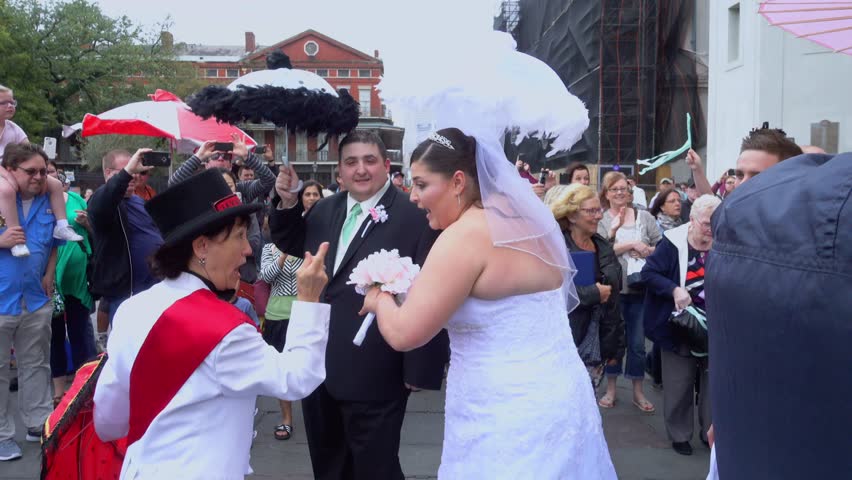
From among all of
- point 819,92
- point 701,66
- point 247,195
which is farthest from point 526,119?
point 701,66

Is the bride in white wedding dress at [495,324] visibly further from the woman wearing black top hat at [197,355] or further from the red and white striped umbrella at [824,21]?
the red and white striped umbrella at [824,21]

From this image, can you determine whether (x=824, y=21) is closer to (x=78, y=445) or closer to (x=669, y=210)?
(x=669, y=210)

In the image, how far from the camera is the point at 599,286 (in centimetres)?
489

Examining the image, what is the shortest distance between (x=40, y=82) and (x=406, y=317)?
40.8m

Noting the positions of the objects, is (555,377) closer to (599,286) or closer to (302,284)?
(302,284)

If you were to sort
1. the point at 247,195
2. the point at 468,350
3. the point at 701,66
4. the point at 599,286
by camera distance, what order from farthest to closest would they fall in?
the point at 701,66 < the point at 247,195 < the point at 599,286 < the point at 468,350

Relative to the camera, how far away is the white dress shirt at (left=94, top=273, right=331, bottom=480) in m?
2.12

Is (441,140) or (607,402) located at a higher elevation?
(441,140)

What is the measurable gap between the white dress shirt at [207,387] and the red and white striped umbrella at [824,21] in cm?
356

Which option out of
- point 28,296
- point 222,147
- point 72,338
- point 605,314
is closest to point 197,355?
point 222,147

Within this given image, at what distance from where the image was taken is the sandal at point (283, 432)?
5.50 meters

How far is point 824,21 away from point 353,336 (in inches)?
132

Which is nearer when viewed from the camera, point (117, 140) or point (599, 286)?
point (599, 286)

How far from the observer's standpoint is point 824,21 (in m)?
4.29
